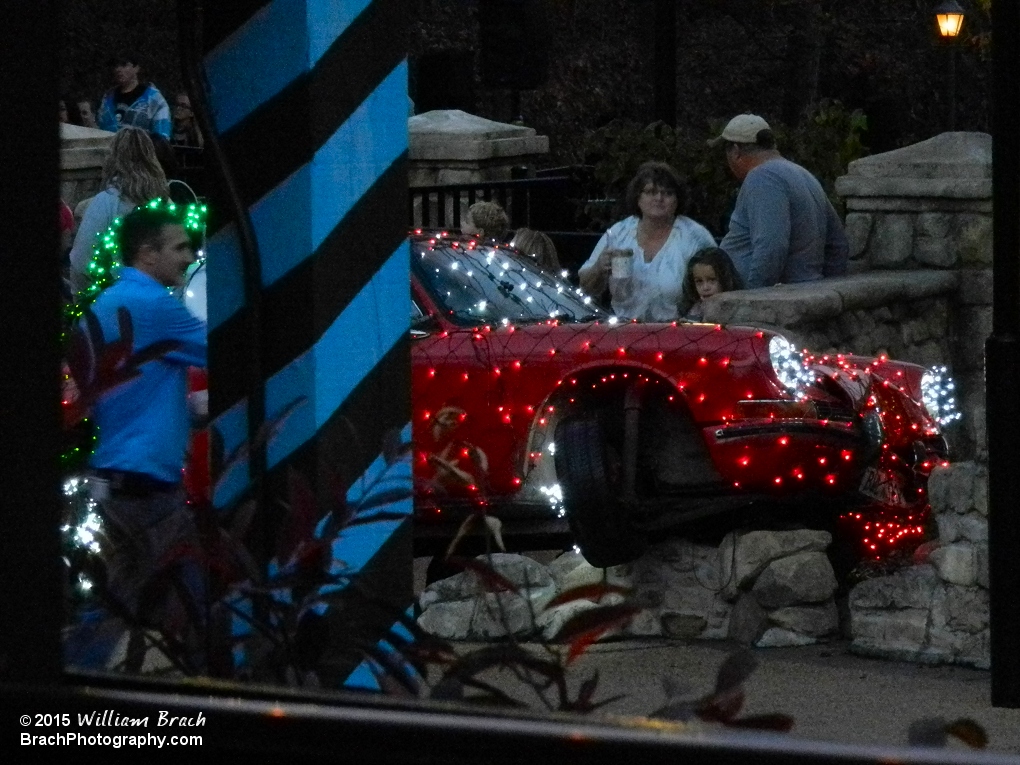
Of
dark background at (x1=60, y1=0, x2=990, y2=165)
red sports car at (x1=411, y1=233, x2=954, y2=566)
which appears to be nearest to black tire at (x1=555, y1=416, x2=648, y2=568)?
red sports car at (x1=411, y1=233, x2=954, y2=566)

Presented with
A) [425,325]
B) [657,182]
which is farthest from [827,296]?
[425,325]

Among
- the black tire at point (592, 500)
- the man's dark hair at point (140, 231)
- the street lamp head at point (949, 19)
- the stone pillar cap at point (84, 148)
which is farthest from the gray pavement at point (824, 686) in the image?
the street lamp head at point (949, 19)

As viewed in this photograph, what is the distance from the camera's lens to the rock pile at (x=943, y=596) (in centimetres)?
706

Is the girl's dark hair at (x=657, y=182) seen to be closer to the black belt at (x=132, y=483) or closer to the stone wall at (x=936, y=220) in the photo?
the stone wall at (x=936, y=220)

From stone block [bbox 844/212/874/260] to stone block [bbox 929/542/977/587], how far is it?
14.1 feet

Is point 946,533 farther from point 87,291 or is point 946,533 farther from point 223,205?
point 223,205

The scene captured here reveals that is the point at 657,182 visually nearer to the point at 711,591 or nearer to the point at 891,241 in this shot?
the point at 711,591

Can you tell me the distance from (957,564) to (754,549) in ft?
2.63

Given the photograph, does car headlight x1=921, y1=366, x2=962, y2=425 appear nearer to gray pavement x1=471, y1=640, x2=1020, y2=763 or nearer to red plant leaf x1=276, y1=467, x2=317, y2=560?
gray pavement x1=471, y1=640, x2=1020, y2=763

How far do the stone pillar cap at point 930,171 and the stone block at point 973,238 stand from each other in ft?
0.59

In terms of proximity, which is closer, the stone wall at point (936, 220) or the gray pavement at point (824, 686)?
the gray pavement at point (824, 686)

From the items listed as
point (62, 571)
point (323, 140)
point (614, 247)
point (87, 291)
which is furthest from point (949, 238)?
point (62, 571)

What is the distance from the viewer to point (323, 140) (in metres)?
3.88

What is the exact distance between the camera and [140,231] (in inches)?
248
